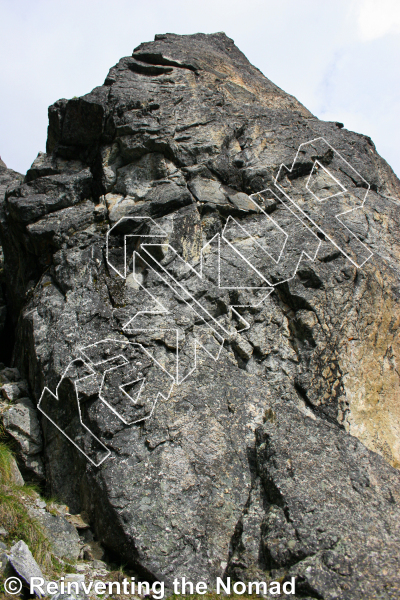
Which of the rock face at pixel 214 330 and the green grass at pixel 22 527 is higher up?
the rock face at pixel 214 330

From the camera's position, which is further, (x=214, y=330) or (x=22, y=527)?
(x=214, y=330)

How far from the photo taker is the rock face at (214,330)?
5.63 m

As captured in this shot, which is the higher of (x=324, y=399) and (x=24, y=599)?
(x=324, y=399)

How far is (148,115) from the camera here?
10.0 m

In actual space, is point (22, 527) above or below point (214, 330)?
below

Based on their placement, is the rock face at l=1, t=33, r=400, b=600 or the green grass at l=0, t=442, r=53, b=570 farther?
the rock face at l=1, t=33, r=400, b=600

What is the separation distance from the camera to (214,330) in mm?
7559

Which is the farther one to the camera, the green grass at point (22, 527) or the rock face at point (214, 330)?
the rock face at point (214, 330)

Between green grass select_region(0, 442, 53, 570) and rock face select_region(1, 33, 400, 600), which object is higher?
rock face select_region(1, 33, 400, 600)

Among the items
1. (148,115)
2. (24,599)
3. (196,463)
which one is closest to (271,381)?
(196,463)

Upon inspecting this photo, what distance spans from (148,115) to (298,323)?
6183 millimetres

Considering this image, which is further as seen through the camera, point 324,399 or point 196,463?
point 324,399

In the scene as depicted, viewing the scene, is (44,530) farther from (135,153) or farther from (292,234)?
(135,153)

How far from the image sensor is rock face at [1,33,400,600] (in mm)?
5633
